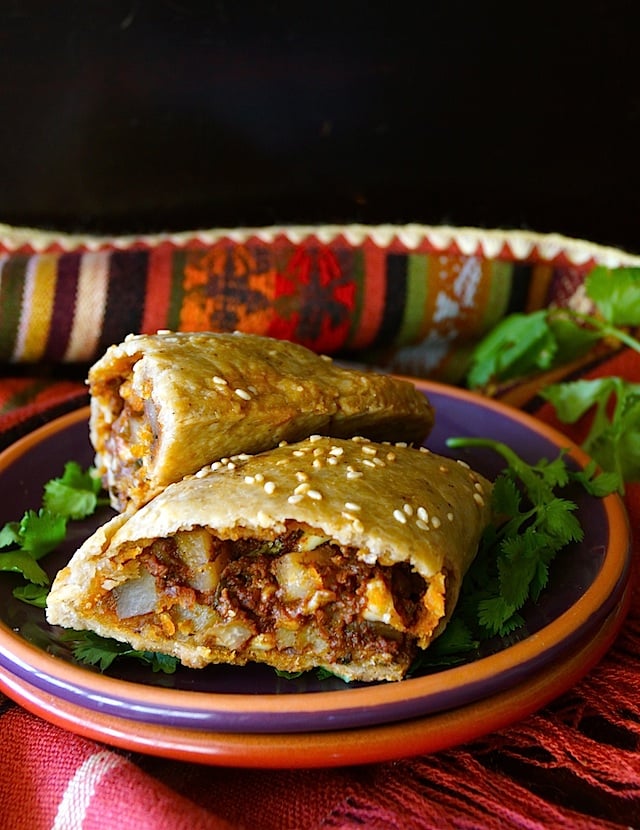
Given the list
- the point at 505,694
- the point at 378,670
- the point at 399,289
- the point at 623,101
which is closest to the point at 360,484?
the point at 378,670

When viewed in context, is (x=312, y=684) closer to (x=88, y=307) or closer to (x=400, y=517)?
(x=400, y=517)

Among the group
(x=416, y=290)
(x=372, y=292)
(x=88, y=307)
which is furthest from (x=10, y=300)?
(x=416, y=290)

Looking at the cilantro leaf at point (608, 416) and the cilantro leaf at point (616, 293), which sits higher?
the cilantro leaf at point (616, 293)

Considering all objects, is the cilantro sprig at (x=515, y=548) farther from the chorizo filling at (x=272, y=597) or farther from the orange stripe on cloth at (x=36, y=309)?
the orange stripe on cloth at (x=36, y=309)

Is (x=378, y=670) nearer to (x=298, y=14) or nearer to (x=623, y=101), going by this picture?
(x=298, y=14)

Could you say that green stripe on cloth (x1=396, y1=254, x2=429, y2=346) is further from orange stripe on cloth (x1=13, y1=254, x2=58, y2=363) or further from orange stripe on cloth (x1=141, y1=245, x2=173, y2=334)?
orange stripe on cloth (x1=13, y1=254, x2=58, y2=363)

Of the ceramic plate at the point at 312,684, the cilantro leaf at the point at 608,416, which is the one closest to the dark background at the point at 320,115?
the cilantro leaf at the point at 608,416
